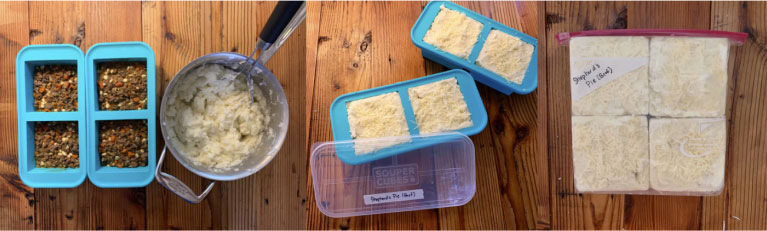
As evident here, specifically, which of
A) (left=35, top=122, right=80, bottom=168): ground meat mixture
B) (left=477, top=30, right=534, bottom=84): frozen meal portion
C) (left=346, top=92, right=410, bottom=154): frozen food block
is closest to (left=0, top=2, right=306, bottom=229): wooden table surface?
(left=35, top=122, right=80, bottom=168): ground meat mixture

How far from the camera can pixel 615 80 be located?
0.66 m

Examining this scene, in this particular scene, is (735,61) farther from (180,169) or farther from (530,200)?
(180,169)

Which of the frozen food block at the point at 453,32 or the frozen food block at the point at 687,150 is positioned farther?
the frozen food block at the point at 453,32

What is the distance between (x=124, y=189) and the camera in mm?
1122

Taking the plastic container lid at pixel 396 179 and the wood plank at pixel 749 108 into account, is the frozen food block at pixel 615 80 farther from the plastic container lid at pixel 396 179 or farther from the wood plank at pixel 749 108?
the plastic container lid at pixel 396 179

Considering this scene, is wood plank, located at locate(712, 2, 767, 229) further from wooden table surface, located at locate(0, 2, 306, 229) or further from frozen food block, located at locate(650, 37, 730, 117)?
wooden table surface, located at locate(0, 2, 306, 229)

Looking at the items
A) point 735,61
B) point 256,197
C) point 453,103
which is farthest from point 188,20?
point 735,61

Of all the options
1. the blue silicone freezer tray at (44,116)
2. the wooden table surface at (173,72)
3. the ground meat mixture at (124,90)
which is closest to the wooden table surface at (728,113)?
the wooden table surface at (173,72)

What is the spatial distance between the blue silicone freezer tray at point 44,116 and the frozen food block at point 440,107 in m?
0.75

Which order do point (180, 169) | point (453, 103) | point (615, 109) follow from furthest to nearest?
point (180, 169) < point (453, 103) < point (615, 109)

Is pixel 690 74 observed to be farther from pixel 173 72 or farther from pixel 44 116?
pixel 44 116

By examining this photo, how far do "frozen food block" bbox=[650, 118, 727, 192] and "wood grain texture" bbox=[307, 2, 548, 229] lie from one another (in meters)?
0.34

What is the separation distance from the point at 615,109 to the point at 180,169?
96 cm

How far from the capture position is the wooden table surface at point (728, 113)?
701mm
